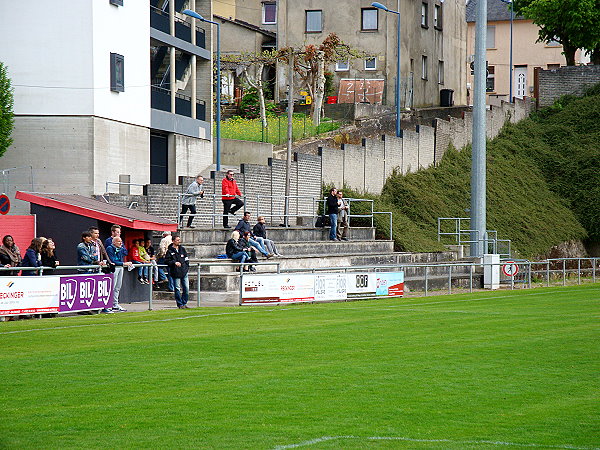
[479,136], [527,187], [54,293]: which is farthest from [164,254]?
[527,187]

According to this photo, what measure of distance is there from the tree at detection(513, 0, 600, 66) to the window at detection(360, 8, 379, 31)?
9.65 m

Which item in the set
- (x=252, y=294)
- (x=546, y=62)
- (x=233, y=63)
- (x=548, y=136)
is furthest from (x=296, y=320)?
(x=546, y=62)

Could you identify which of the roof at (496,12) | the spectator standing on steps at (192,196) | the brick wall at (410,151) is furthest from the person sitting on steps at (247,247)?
the roof at (496,12)

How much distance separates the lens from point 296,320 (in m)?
21.5

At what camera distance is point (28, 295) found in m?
21.6

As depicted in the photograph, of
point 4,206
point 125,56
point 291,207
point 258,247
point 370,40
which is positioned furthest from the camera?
point 370,40

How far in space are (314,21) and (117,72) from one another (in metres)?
28.9

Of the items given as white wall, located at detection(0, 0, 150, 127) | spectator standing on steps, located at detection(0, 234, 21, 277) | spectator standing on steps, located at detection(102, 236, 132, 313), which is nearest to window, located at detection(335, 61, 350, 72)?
white wall, located at detection(0, 0, 150, 127)

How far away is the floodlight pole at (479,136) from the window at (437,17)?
109ft

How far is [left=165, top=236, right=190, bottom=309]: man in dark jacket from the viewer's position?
82.5 ft

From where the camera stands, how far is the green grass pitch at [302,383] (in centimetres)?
972

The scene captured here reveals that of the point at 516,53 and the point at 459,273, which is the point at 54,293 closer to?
the point at 459,273

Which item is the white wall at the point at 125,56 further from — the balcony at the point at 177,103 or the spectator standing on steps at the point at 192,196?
the spectator standing on steps at the point at 192,196

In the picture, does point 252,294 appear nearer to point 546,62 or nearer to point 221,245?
point 221,245
